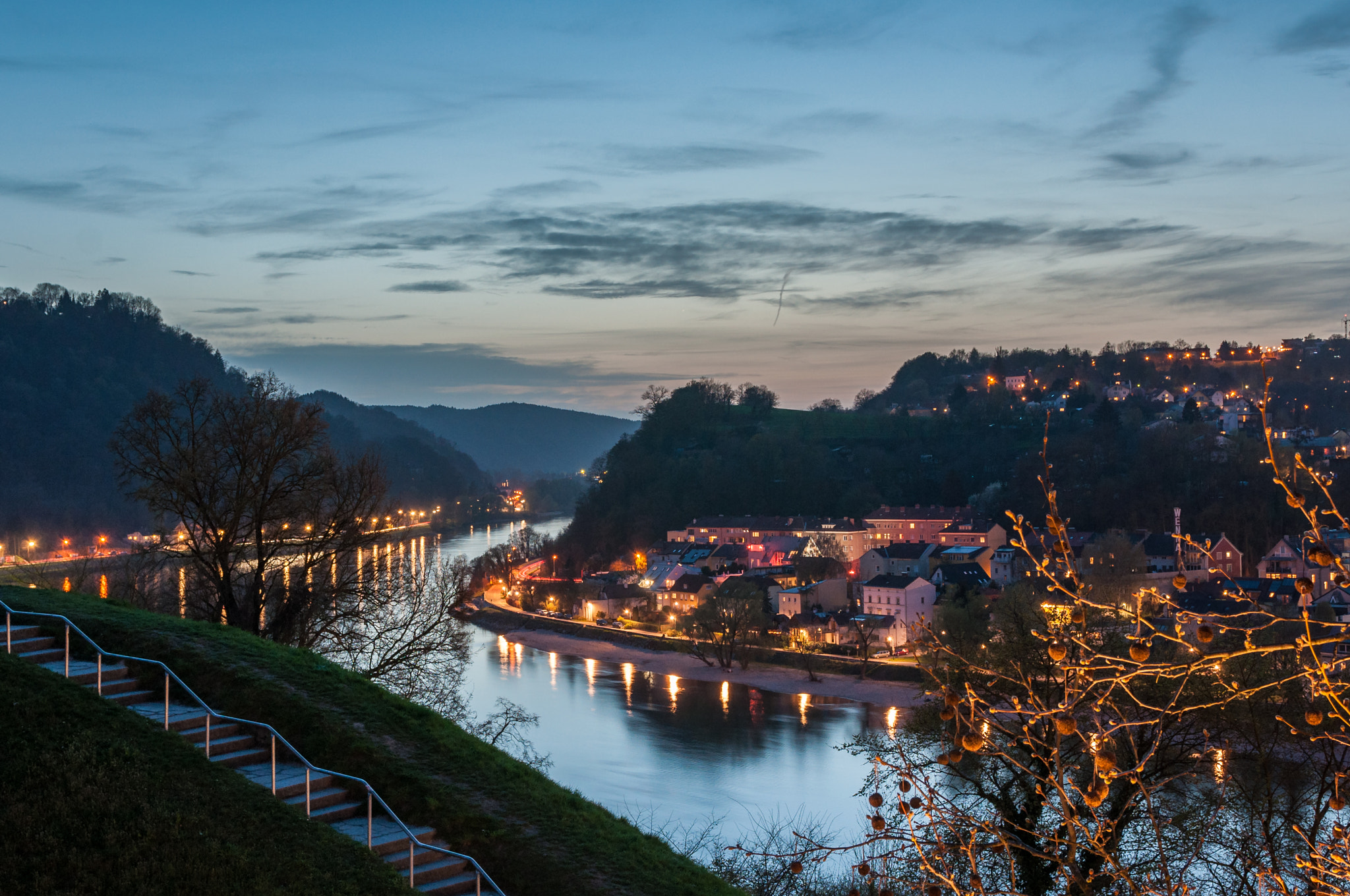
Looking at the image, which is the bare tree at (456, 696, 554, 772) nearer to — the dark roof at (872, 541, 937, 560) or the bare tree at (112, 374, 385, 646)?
the bare tree at (112, 374, 385, 646)

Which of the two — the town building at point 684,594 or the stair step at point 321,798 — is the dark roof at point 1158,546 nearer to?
the town building at point 684,594

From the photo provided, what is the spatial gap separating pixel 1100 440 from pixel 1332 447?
11.2 metres

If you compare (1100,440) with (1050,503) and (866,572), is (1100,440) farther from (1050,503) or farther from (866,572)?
(1050,503)

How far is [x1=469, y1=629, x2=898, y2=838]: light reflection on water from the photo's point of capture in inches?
642

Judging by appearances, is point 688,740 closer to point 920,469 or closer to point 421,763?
point 421,763

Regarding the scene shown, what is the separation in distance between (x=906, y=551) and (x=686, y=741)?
26101 mm

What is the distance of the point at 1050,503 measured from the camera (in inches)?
76.0

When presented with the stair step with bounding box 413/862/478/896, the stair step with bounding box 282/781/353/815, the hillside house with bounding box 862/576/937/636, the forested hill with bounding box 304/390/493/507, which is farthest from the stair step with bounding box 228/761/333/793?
the forested hill with bounding box 304/390/493/507

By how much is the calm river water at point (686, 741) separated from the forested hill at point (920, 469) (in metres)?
24.4

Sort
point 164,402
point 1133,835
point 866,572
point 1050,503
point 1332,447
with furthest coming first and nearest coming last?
point 1332,447, point 866,572, point 164,402, point 1133,835, point 1050,503

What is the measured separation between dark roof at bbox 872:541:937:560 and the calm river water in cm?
1773

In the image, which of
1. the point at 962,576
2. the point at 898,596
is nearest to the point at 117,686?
the point at 898,596

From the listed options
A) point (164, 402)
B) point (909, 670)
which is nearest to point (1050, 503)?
point (164, 402)

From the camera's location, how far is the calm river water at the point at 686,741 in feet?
53.1
